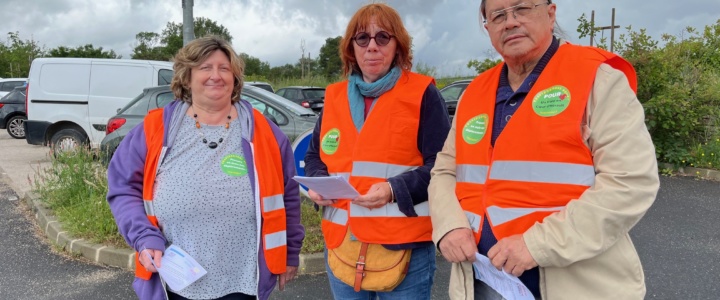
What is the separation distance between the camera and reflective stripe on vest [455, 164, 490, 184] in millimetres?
1772

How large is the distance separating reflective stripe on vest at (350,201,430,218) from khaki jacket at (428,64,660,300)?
0.66 meters

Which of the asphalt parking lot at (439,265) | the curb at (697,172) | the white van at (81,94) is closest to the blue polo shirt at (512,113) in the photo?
the asphalt parking lot at (439,265)

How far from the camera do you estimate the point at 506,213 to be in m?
1.65

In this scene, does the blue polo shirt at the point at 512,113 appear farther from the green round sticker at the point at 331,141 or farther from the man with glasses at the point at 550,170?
the green round sticker at the point at 331,141

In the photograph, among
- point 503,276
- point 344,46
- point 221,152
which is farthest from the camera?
point 344,46

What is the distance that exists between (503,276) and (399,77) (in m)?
0.99

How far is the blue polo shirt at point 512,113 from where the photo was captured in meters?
1.68

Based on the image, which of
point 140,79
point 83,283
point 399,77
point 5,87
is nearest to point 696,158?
point 399,77

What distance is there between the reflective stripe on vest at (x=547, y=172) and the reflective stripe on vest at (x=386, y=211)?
56 cm

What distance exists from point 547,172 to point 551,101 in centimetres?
22

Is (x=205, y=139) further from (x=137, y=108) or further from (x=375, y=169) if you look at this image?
(x=137, y=108)

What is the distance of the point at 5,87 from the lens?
909 inches

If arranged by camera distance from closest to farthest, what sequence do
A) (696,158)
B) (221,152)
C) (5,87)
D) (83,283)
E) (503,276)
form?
(503,276) → (221,152) → (83,283) → (696,158) → (5,87)

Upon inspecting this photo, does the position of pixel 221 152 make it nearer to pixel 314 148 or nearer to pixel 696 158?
pixel 314 148
